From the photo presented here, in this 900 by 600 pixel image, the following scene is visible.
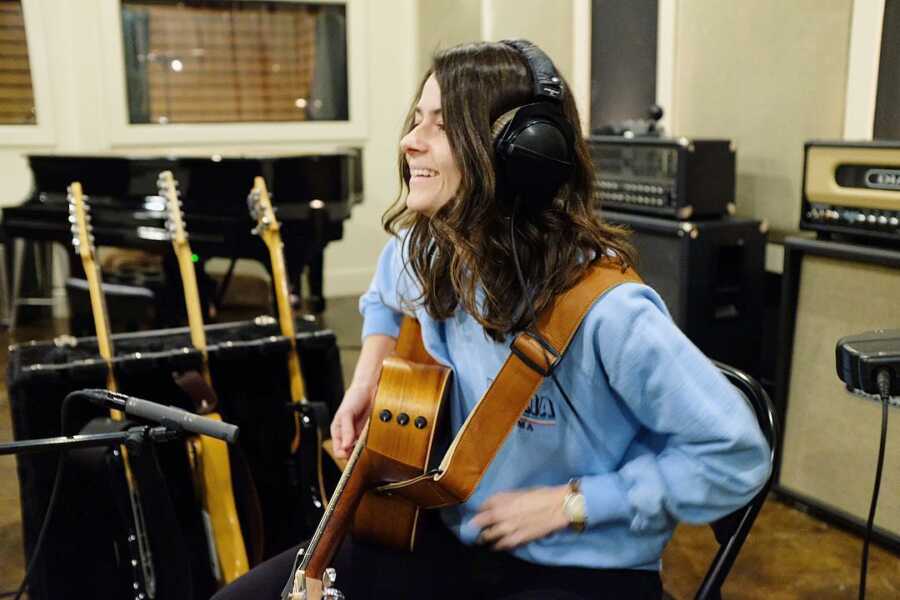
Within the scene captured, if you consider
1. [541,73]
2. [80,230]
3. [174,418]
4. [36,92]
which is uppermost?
[36,92]

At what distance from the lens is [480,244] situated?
3.48 ft

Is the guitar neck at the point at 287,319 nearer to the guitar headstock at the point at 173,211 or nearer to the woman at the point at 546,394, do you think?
the guitar headstock at the point at 173,211

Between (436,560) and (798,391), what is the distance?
1.50m

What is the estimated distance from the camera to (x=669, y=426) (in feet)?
3.15

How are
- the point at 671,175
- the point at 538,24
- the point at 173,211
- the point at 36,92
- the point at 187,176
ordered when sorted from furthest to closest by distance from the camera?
the point at 36,92 → the point at 538,24 → the point at 187,176 → the point at 671,175 → the point at 173,211


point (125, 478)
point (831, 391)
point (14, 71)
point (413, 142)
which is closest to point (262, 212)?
point (125, 478)

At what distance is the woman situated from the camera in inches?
37.7

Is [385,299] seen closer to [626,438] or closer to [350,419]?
[350,419]

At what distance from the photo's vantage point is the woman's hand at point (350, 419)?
1.33 m

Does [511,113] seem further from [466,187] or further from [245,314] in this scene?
[245,314]

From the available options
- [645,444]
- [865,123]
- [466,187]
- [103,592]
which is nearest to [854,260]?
[865,123]

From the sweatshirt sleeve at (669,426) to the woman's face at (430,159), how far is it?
9.8 inches

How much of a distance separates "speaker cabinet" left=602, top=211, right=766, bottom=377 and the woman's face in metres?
1.44

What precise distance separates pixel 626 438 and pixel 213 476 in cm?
102
